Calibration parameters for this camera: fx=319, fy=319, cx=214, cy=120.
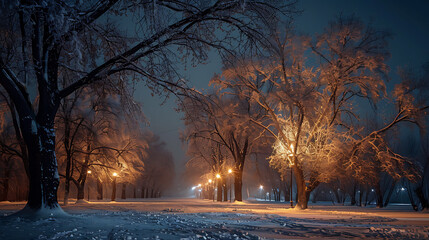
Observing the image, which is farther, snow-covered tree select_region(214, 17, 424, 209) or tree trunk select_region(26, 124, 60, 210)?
snow-covered tree select_region(214, 17, 424, 209)

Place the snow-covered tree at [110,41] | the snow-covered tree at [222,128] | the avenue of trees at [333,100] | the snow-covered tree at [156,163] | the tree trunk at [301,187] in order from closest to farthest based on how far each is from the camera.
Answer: the snow-covered tree at [110,41] → the snow-covered tree at [222,128] → the avenue of trees at [333,100] → the tree trunk at [301,187] → the snow-covered tree at [156,163]

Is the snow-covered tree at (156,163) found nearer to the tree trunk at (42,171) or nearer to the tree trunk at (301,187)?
the tree trunk at (301,187)

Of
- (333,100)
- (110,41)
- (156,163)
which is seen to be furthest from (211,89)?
(156,163)

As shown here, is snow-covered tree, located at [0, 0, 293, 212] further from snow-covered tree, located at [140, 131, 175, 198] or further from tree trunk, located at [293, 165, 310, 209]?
snow-covered tree, located at [140, 131, 175, 198]

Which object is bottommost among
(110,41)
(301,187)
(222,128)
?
(301,187)

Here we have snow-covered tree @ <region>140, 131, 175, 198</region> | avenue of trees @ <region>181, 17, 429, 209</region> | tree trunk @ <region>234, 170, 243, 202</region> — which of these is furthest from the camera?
snow-covered tree @ <region>140, 131, 175, 198</region>

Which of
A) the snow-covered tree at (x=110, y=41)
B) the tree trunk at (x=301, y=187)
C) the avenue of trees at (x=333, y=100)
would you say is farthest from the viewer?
the tree trunk at (x=301, y=187)

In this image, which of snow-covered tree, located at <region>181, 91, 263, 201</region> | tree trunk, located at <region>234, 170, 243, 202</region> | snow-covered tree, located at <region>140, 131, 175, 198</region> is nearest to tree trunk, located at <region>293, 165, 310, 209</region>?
snow-covered tree, located at <region>181, 91, 263, 201</region>

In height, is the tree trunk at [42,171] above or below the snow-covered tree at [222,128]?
below

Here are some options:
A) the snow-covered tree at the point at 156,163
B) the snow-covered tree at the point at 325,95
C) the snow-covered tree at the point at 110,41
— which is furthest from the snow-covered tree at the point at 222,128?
the snow-covered tree at the point at 156,163

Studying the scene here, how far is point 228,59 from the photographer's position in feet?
31.6

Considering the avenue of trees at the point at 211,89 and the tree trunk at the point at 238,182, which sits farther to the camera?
the tree trunk at the point at 238,182

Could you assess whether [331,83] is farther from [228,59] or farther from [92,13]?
[92,13]

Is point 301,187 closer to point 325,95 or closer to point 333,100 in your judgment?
point 333,100
